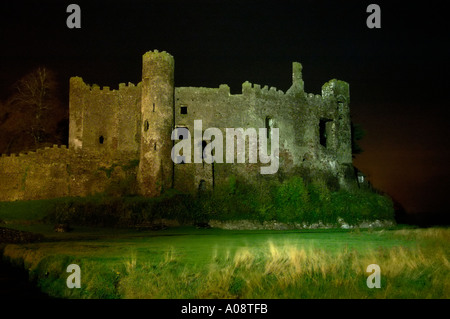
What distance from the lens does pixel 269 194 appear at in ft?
124

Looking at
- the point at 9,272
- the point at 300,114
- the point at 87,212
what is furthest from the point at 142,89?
the point at 9,272

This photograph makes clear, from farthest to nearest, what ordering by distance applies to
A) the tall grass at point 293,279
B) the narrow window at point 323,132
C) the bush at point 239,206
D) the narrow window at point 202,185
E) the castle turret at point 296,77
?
the narrow window at point 323,132 < the castle turret at point 296,77 < the narrow window at point 202,185 < the bush at point 239,206 < the tall grass at point 293,279

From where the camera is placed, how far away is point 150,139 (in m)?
37.7

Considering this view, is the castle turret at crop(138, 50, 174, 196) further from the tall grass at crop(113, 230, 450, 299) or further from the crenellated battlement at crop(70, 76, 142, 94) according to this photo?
the tall grass at crop(113, 230, 450, 299)

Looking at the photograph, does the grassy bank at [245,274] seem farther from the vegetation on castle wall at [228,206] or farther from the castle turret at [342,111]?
the castle turret at [342,111]

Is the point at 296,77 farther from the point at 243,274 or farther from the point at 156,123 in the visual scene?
the point at 243,274

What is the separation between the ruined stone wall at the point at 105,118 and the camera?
4041 cm

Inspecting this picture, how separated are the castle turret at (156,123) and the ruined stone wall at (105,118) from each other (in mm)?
2168

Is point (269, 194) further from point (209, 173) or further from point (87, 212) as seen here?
point (87, 212)

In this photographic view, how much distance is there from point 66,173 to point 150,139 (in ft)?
24.1

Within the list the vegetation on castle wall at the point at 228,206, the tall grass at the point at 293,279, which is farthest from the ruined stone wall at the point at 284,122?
the tall grass at the point at 293,279

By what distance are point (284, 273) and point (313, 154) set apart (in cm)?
3007

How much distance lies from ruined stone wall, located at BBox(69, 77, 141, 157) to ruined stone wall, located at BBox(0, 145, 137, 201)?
2.41 feet

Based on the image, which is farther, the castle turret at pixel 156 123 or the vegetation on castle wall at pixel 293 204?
the castle turret at pixel 156 123
